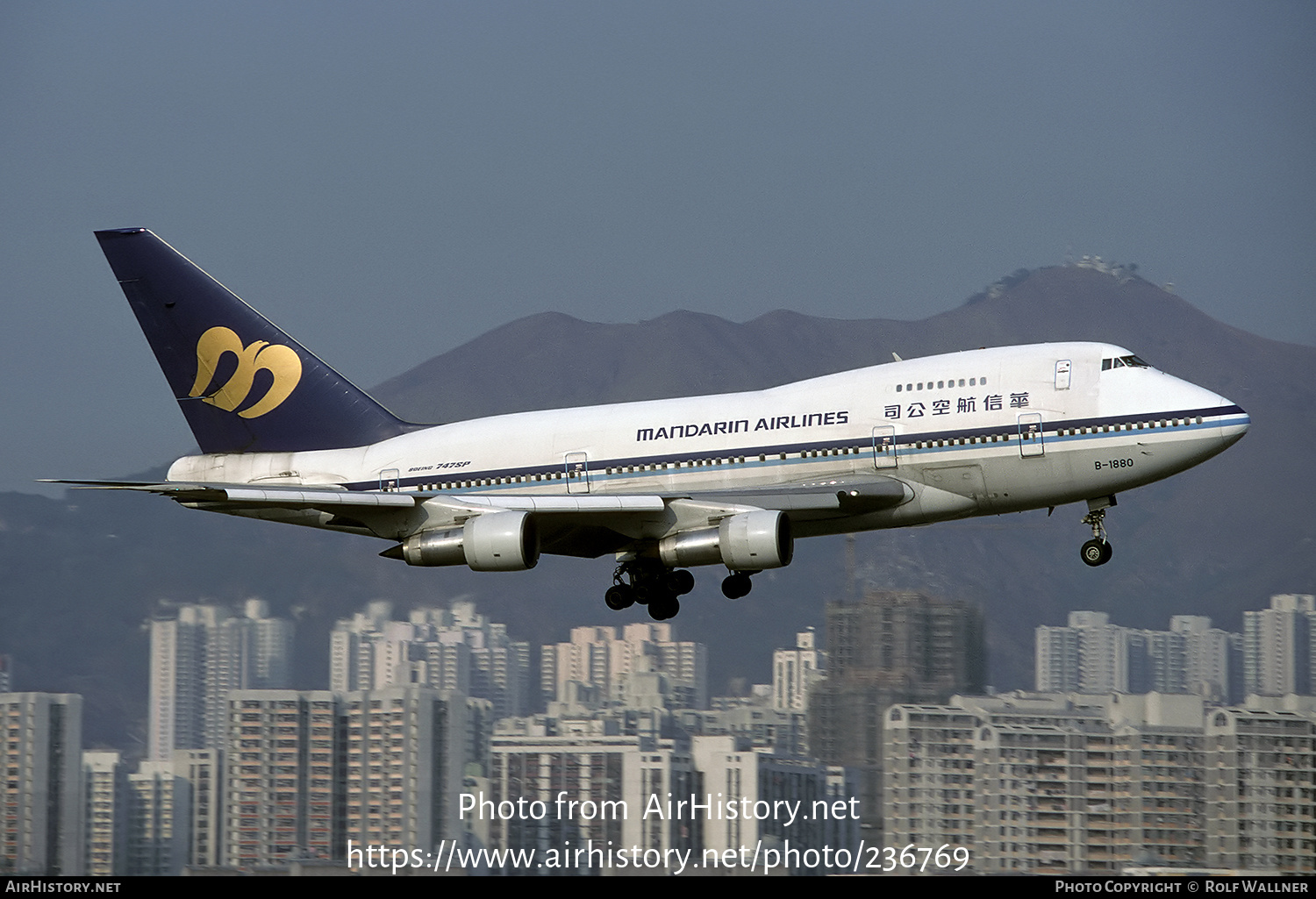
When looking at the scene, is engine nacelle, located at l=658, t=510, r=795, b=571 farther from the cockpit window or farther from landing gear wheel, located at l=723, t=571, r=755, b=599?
the cockpit window

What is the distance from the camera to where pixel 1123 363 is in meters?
42.0

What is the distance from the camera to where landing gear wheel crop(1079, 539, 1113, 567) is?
1710 inches

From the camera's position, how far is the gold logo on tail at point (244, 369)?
5094cm

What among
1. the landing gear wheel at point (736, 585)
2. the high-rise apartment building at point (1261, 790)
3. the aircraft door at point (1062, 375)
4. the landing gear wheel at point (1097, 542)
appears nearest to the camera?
the aircraft door at point (1062, 375)

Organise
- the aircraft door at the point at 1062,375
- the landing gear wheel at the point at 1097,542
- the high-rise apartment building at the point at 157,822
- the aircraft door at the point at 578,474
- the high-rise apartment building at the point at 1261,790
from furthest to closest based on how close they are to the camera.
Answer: the high-rise apartment building at the point at 157,822 < the high-rise apartment building at the point at 1261,790 < the aircraft door at the point at 578,474 < the landing gear wheel at the point at 1097,542 < the aircraft door at the point at 1062,375

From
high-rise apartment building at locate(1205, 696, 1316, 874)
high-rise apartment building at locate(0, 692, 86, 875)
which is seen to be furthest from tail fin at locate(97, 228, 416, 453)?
high-rise apartment building at locate(0, 692, 86, 875)

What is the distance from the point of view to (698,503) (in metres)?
42.9

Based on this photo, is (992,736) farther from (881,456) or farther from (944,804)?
(881,456)

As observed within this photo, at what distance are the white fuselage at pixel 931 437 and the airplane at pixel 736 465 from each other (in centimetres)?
5

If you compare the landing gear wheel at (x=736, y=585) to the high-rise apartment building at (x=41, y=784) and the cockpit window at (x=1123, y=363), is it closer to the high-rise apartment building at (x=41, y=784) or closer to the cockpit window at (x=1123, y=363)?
the cockpit window at (x=1123, y=363)

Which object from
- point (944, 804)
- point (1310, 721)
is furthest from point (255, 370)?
point (1310, 721)

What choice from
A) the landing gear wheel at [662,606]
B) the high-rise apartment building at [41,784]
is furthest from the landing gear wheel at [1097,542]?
the high-rise apartment building at [41,784]

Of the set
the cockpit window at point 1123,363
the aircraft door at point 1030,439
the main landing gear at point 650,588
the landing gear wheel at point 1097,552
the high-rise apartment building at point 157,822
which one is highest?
the cockpit window at point 1123,363

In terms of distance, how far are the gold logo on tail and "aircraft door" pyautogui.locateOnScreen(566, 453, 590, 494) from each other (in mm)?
10440
